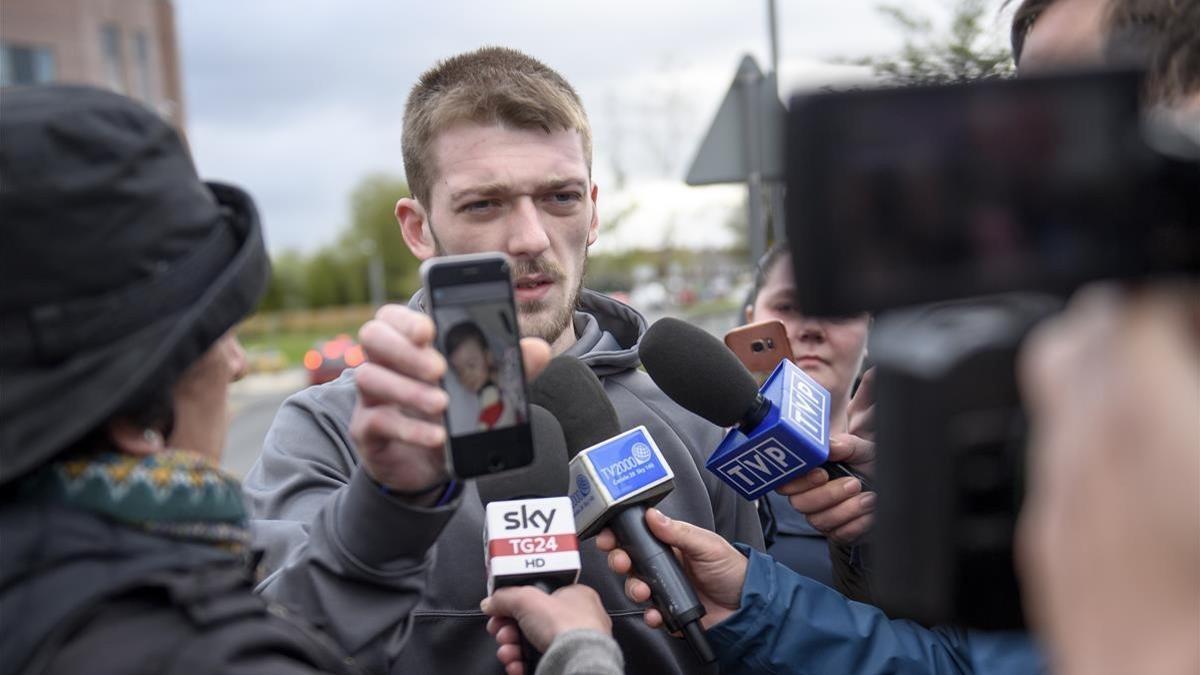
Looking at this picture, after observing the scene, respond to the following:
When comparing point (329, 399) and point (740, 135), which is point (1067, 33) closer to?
point (329, 399)

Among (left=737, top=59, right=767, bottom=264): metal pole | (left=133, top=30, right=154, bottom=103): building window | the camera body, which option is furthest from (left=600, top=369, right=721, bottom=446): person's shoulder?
(left=133, top=30, right=154, bottom=103): building window

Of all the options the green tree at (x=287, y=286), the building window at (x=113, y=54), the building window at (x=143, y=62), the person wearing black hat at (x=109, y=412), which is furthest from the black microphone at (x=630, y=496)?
the green tree at (x=287, y=286)

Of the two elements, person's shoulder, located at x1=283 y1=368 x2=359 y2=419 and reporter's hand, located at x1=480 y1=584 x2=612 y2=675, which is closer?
reporter's hand, located at x1=480 y1=584 x2=612 y2=675

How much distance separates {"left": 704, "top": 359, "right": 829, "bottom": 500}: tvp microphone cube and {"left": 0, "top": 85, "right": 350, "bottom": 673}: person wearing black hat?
3.50 ft

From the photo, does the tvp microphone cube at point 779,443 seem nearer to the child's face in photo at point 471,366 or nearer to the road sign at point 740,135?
the child's face in photo at point 471,366

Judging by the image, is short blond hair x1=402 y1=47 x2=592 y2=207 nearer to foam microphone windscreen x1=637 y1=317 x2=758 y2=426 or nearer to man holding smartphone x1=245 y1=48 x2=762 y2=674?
man holding smartphone x1=245 y1=48 x2=762 y2=674

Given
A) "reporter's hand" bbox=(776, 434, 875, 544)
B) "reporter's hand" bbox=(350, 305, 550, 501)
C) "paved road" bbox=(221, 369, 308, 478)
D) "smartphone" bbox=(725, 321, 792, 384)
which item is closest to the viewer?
"reporter's hand" bbox=(350, 305, 550, 501)

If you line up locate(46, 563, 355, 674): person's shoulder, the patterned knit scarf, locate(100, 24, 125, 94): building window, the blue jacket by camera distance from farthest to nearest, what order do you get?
locate(100, 24, 125, 94): building window < the blue jacket < the patterned knit scarf < locate(46, 563, 355, 674): person's shoulder

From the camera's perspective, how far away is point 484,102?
2.61 m

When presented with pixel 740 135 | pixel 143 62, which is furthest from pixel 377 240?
pixel 740 135

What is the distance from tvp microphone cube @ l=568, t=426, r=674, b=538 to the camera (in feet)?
6.42

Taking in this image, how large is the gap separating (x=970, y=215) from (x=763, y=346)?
197cm

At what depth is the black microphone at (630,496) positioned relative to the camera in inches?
73.3

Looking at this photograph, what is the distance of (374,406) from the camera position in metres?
1.63
